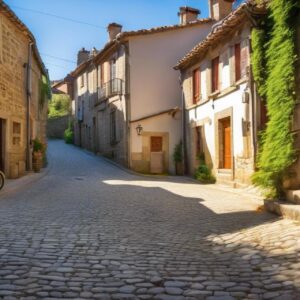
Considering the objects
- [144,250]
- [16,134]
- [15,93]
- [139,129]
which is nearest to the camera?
[144,250]

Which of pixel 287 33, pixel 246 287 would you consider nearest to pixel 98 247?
pixel 246 287

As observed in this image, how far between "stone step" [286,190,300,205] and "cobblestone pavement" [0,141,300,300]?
62 centimetres

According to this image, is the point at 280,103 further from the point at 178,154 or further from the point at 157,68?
the point at 157,68

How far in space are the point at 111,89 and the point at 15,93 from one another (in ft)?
27.4

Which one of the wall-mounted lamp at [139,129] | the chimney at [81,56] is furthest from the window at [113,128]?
the chimney at [81,56]

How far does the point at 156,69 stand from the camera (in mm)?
20297

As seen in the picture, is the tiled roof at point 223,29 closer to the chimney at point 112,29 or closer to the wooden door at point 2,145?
the wooden door at point 2,145

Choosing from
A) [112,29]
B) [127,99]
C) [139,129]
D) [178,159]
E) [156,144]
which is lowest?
[178,159]

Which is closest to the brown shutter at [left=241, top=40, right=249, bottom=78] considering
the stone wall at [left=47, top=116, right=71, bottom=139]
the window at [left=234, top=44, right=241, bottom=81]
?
the window at [left=234, top=44, right=241, bottom=81]

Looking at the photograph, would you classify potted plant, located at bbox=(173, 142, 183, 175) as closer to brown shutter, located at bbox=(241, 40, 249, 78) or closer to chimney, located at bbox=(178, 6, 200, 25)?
brown shutter, located at bbox=(241, 40, 249, 78)

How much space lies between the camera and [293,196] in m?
7.62

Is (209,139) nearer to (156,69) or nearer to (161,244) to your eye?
(156,69)

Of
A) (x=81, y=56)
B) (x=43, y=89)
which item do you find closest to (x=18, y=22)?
(x=43, y=89)

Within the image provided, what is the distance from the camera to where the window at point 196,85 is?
16.9 meters
